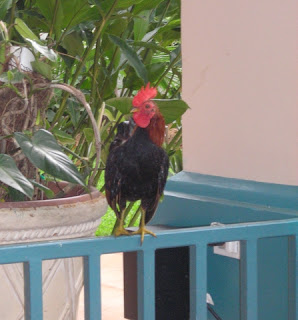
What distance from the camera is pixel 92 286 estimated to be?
33.2 inches

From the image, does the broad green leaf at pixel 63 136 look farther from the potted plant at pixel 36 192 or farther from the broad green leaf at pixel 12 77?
the broad green leaf at pixel 12 77

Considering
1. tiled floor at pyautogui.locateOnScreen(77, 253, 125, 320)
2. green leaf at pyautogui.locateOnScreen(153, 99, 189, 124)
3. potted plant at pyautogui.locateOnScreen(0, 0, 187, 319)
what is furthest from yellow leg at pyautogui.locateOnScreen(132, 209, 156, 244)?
tiled floor at pyautogui.locateOnScreen(77, 253, 125, 320)

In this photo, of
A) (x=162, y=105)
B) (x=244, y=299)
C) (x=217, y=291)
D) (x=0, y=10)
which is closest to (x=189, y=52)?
(x=162, y=105)

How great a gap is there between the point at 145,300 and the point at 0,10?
0.83 m

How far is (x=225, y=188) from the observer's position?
1.39m

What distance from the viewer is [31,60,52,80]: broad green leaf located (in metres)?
1.28

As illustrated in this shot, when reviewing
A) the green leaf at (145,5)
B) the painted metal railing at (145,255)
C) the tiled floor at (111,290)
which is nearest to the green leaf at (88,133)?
the green leaf at (145,5)

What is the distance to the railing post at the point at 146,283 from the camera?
35.3 inches

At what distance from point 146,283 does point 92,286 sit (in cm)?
9

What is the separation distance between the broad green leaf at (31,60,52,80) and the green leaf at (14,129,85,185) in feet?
0.58

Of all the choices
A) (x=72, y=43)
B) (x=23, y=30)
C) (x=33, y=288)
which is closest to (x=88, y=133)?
(x=23, y=30)

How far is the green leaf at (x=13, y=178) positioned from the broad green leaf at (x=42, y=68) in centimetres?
26

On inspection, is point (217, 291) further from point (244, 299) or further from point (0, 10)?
point (0, 10)

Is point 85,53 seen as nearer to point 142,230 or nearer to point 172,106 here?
point 172,106
